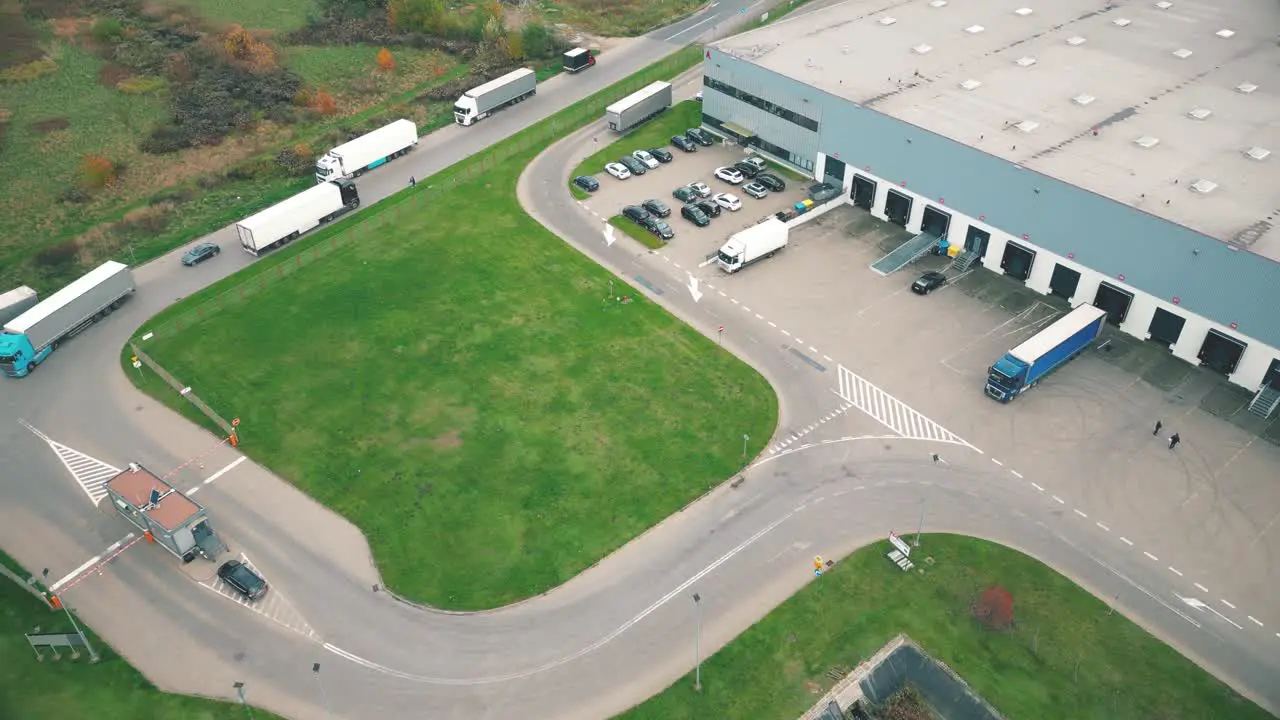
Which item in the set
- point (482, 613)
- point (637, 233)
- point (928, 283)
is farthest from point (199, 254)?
point (928, 283)

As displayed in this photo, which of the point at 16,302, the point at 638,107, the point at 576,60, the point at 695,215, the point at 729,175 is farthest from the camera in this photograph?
the point at 576,60

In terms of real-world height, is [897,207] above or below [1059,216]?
below

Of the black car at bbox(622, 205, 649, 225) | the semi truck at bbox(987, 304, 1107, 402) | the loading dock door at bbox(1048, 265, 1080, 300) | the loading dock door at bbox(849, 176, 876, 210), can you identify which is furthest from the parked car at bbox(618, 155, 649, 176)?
the semi truck at bbox(987, 304, 1107, 402)

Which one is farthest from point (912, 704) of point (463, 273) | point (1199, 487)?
point (463, 273)

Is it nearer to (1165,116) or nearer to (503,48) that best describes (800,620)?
(1165,116)

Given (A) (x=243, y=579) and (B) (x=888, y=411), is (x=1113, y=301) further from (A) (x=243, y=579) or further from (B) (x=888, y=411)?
(A) (x=243, y=579)

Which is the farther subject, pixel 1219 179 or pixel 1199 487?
pixel 1219 179

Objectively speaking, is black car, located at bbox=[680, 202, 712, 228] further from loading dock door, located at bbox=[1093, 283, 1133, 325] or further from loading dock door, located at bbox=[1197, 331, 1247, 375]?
loading dock door, located at bbox=[1197, 331, 1247, 375]
